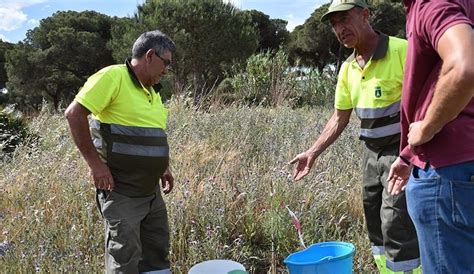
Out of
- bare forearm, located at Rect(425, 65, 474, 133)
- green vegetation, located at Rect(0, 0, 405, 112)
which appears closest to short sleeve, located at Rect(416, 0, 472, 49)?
bare forearm, located at Rect(425, 65, 474, 133)

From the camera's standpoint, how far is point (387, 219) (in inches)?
114

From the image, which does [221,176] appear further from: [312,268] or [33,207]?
[312,268]

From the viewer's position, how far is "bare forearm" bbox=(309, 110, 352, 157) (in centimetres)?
338

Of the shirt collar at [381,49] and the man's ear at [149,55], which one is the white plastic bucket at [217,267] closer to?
the man's ear at [149,55]

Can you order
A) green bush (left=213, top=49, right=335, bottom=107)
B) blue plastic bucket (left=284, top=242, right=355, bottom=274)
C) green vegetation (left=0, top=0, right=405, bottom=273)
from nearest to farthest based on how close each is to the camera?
1. blue plastic bucket (left=284, top=242, right=355, bottom=274)
2. green vegetation (left=0, top=0, right=405, bottom=273)
3. green bush (left=213, top=49, right=335, bottom=107)

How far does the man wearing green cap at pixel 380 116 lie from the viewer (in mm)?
2898

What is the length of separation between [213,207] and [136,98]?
4.04 feet

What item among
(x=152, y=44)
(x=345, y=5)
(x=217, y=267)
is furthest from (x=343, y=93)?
(x=217, y=267)

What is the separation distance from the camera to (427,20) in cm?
162

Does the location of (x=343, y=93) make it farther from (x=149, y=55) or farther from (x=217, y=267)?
(x=217, y=267)

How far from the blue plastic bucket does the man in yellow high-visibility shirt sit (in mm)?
975

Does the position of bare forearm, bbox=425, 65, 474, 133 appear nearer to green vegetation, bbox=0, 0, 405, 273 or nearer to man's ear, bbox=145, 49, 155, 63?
man's ear, bbox=145, 49, 155, 63

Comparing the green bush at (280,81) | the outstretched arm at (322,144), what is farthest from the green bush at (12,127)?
the green bush at (280,81)

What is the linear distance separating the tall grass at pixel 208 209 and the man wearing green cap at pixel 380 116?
2.02 ft
